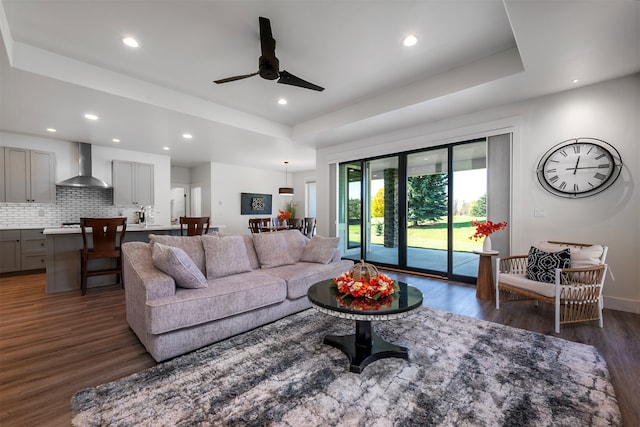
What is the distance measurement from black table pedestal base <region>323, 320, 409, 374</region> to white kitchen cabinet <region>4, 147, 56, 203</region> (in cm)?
659

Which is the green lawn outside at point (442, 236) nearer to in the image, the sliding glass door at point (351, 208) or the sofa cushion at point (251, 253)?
the sliding glass door at point (351, 208)

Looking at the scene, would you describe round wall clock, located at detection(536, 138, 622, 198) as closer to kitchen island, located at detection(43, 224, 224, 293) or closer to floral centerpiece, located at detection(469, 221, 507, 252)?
floral centerpiece, located at detection(469, 221, 507, 252)

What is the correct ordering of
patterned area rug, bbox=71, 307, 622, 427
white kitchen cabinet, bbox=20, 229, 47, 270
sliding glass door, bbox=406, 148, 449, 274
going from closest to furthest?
patterned area rug, bbox=71, 307, 622, 427 < sliding glass door, bbox=406, 148, 449, 274 < white kitchen cabinet, bbox=20, 229, 47, 270

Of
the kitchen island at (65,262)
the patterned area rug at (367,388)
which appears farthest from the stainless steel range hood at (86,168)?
the patterned area rug at (367,388)

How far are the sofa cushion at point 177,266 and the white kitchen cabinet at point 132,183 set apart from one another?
512cm

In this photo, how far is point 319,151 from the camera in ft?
20.8

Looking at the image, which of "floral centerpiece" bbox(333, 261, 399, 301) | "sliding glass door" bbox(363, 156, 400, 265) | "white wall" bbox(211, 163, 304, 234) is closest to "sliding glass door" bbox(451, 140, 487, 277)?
"sliding glass door" bbox(363, 156, 400, 265)

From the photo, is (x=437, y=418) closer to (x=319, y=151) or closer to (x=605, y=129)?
(x=605, y=129)

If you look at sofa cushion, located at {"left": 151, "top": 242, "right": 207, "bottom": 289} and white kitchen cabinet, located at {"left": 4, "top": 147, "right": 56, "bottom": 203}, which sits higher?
white kitchen cabinet, located at {"left": 4, "top": 147, "right": 56, "bottom": 203}

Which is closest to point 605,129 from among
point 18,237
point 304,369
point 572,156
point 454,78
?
point 572,156

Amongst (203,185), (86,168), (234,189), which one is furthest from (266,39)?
(203,185)

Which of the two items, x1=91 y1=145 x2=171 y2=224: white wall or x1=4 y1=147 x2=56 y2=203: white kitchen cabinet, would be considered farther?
x1=91 y1=145 x2=171 y2=224: white wall

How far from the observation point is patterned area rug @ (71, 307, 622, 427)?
1455mm

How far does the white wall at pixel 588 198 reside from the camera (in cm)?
301
